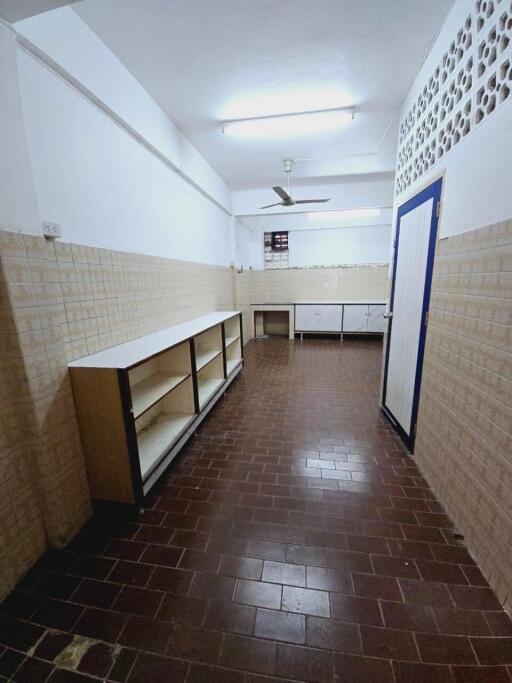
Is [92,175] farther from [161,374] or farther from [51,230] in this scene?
[161,374]

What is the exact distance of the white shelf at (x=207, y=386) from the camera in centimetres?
326

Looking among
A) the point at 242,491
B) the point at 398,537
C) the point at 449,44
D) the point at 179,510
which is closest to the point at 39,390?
the point at 179,510

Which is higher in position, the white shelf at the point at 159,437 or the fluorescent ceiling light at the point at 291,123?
the fluorescent ceiling light at the point at 291,123

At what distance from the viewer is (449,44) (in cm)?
196

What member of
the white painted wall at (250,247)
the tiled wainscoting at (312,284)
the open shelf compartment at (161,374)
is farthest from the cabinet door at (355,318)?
the open shelf compartment at (161,374)

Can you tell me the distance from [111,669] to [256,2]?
12.3 ft

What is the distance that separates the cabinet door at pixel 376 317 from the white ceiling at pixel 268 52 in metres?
4.03

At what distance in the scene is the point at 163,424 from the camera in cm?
274

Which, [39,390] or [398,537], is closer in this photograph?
[39,390]

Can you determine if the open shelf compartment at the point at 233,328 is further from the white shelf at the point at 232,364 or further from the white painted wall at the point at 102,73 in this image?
the white painted wall at the point at 102,73

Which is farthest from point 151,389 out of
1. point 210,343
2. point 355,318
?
point 355,318

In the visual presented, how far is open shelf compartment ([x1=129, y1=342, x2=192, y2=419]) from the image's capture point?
2.50 metres

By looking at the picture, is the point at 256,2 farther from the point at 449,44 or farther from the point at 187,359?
the point at 187,359

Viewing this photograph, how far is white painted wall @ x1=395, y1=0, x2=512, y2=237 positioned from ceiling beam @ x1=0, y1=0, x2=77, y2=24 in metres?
2.16
